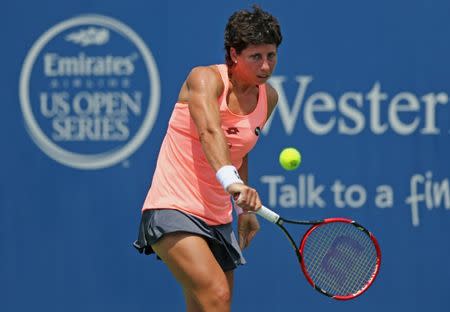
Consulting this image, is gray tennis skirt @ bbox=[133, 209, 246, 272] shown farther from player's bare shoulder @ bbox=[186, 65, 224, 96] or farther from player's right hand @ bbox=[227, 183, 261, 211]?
player's bare shoulder @ bbox=[186, 65, 224, 96]

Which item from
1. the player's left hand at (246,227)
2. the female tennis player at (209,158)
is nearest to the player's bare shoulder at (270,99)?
the female tennis player at (209,158)

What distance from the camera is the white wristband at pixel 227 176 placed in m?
3.64

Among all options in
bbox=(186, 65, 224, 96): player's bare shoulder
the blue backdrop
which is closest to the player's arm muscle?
bbox=(186, 65, 224, 96): player's bare shoulder

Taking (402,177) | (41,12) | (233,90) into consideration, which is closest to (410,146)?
(402,177)

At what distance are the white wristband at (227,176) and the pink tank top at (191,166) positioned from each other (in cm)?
35

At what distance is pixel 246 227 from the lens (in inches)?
173

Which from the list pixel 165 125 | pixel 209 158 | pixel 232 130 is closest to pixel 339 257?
pixel 232 130

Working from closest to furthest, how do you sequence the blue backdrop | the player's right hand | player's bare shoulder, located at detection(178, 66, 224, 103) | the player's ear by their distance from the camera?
the player's right hand → player's bare shoulder, located at detection(178, 66, 224, 103) → the player's ear → the blue backdrop

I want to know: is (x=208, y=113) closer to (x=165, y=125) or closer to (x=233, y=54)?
(x=233, y=54)

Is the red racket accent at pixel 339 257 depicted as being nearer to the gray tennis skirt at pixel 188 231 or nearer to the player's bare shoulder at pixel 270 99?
the gray tennis skirt at pixel 188 231

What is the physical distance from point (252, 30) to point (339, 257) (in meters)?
1.06

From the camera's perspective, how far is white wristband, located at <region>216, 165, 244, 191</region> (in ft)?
12.0

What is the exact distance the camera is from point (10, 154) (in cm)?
557

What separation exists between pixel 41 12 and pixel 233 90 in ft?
6.12
